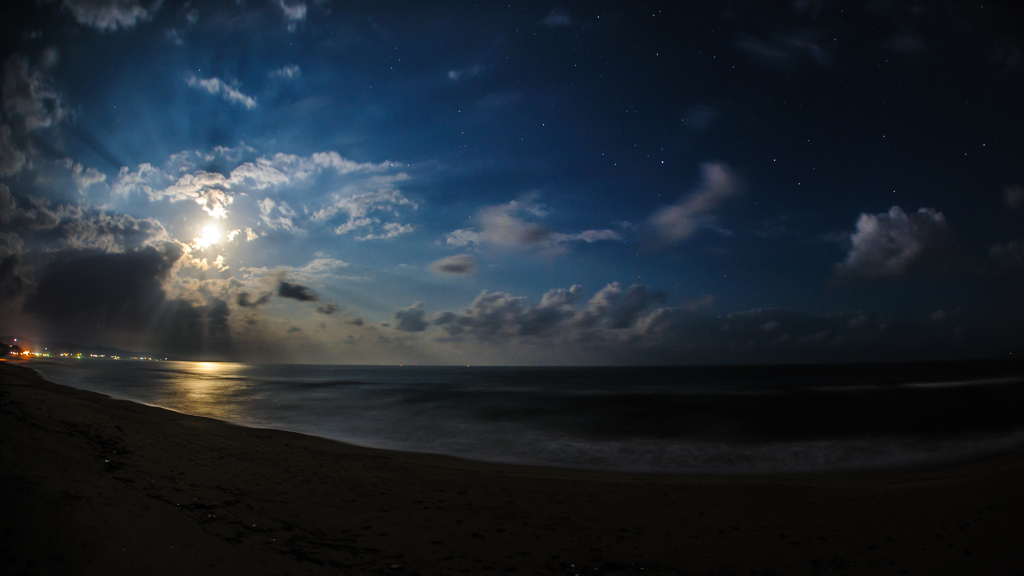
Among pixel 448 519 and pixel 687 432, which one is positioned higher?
pixel 448 519

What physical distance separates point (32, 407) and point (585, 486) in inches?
773

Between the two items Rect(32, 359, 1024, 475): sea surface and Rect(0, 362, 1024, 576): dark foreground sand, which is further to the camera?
Rect(32, 359, 1024, 475): sea surface

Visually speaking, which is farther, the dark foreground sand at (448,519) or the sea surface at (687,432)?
the sea surface at (687,432)

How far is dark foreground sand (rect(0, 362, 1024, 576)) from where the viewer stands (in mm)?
5754

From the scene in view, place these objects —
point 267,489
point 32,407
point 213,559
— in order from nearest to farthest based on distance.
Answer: point 213,559, point 267,489, point 32,407

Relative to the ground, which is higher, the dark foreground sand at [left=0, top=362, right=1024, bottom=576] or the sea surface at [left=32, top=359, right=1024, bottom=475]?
the dark foreground sand at [left=0, top=362, right=1024, bottom=576]

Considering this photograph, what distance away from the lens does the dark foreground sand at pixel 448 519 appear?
18.9ft

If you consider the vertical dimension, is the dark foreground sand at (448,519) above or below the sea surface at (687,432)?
above

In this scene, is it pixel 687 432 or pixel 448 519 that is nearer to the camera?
pixel 448 519

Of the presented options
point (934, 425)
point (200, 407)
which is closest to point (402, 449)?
point (200, 407)

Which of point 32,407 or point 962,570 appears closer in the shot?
point 962,570

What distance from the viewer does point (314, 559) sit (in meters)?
5.92

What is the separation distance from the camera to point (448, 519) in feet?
26.5

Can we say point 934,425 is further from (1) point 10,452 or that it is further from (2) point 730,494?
(1) point 10,452
